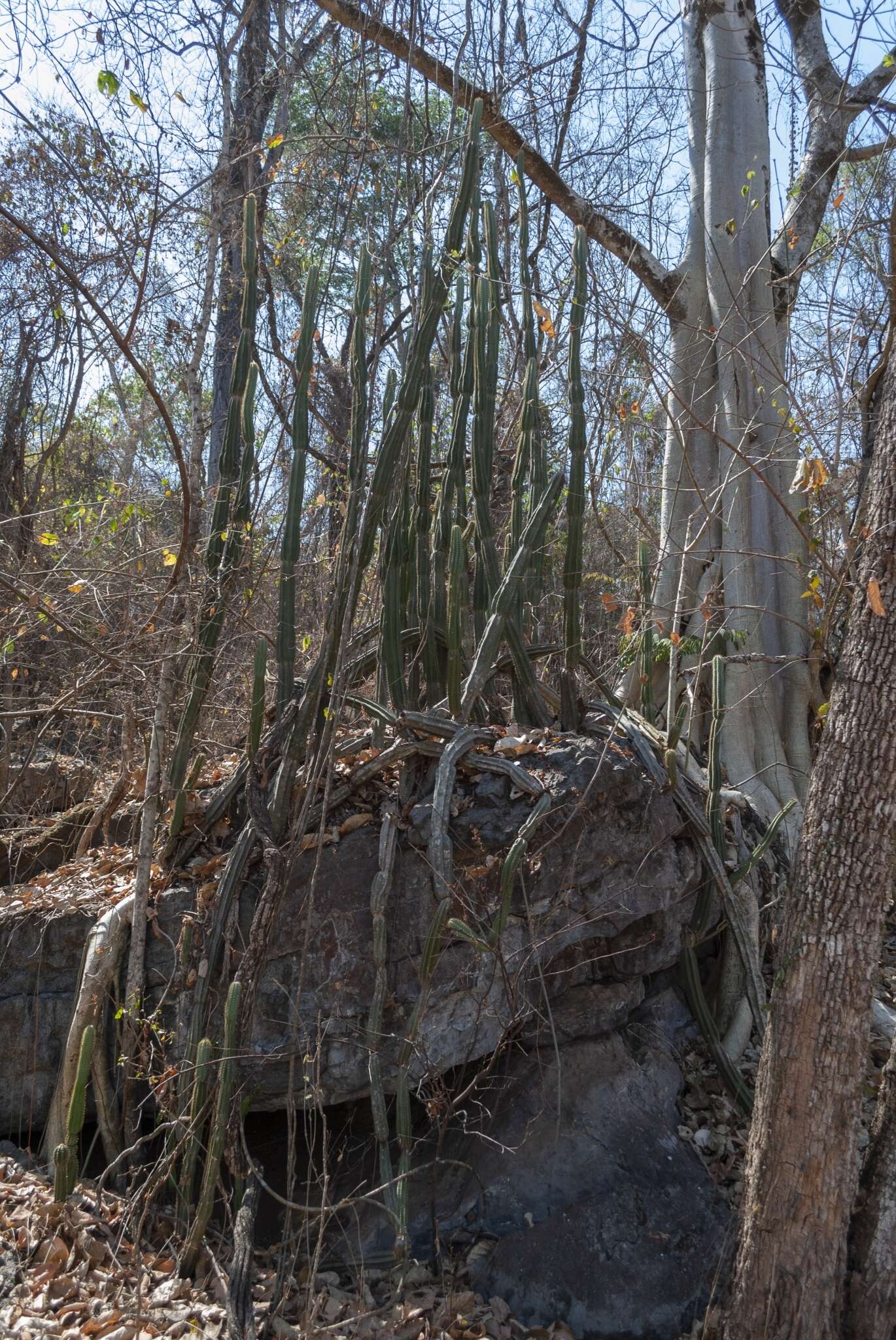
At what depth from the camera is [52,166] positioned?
6.55 meters

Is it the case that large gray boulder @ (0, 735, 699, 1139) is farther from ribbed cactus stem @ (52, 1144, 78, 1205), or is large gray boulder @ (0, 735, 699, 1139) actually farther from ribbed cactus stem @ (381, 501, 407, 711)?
ribbed cactus stem @ (52, 1144, 78, 1205)

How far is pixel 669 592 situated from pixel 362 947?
349cm

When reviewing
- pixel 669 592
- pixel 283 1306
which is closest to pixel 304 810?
pixel 283 1306

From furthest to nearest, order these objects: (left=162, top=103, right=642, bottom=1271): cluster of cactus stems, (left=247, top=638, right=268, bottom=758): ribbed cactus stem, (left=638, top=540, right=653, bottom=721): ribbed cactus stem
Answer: (left=638, top=540, right=653, bottom=721): ribbed cactus stem, (left=247, top=638, right=268, bottom=758): ribbed cactus stem, (left=162, top=103, right=642, bottom=1271): cluster of cactus stems

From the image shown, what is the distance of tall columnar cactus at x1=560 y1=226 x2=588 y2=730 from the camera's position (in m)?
4.43

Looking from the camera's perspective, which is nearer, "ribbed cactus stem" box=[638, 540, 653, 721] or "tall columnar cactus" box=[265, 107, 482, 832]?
"tall columnar cactus" box=[265, 107, 482, 832]

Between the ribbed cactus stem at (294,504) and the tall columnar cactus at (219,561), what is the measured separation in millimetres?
251

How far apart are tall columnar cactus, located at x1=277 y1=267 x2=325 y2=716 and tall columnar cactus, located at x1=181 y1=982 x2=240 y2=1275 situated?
53.0 inches

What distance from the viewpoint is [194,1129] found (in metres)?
3.73

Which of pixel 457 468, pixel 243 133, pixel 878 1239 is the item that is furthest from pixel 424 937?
pixel 243 133

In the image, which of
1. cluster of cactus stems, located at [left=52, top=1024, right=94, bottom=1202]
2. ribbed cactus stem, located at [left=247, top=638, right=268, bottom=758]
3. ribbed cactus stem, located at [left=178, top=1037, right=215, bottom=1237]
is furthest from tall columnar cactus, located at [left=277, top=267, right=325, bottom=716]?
cluster of cactus stems, located at [left=52, top=1024, right=94, bottom=1202]

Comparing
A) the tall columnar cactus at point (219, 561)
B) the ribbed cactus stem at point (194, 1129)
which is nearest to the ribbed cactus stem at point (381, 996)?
the ribbed cactus stem at point (194, 1129)

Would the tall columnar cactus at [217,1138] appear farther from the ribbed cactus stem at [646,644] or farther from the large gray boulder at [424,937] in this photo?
the ribbed cactus stem at [646,644]

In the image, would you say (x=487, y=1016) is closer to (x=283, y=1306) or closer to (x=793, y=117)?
(x=283, y=1306)
